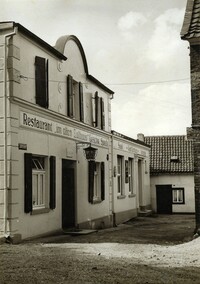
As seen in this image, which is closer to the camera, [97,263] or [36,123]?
[97,263]

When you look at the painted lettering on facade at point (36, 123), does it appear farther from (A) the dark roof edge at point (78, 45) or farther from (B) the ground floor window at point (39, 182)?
(A) the dark roof edge at point (78, 45)

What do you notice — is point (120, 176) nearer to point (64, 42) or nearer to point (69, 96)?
point (69, 96)

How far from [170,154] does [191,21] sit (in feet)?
61.6

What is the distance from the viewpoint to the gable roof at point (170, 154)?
103 feet

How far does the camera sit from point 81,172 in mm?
18406

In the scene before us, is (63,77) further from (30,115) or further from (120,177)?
(120,177)

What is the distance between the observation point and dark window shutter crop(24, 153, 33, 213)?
13.2 meters

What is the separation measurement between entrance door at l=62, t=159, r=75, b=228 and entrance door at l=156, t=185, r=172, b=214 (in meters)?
14.4

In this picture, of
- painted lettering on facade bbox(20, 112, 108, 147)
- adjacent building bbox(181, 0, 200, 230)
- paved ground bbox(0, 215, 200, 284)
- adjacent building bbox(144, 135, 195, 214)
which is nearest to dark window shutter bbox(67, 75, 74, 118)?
painted lettering on facade bbox(20, 112, 108, 147)

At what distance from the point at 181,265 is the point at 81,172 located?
9.37 metres

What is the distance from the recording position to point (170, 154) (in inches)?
1296

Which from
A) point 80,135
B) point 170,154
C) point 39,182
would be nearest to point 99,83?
point 80,135

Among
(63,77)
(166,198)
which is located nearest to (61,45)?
(63,77)

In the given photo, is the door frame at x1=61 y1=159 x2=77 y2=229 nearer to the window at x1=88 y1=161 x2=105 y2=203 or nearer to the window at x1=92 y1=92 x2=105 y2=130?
the window at x1=88 y1=161 x2=105 y2=203
